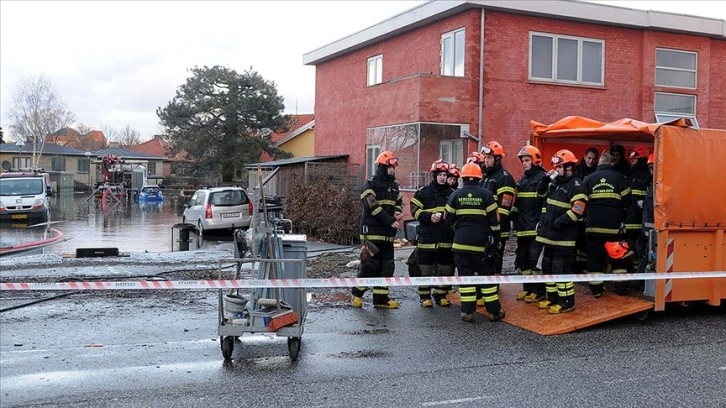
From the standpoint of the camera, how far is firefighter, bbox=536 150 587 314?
834cm

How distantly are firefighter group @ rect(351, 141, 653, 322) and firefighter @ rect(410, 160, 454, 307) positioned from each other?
13mm

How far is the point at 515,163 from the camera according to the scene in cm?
1975

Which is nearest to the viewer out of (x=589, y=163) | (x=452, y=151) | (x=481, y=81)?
(x=589, y=163)

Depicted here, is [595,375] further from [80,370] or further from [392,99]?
[392,99]

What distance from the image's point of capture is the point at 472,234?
8422mm

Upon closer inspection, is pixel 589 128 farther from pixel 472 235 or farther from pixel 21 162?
pixel 21 162

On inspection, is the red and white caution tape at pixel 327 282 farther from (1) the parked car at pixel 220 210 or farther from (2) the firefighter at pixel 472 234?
(1) the parked car at pixel 220 210

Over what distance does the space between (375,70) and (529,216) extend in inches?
595

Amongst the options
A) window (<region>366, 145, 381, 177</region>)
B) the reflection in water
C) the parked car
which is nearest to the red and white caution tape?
Answer: the reflection in water

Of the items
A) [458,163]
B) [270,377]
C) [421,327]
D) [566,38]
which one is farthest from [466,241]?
[566,38]

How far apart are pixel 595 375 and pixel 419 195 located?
3.73 meters

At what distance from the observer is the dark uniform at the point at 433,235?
9234 mm

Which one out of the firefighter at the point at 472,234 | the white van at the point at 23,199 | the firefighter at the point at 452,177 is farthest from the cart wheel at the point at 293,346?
the white van at the point at 23,199

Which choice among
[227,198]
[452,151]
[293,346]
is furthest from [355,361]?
[227,198]
